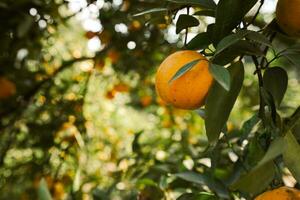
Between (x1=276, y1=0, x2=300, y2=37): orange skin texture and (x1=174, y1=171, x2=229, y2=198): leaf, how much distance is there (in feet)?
1.29

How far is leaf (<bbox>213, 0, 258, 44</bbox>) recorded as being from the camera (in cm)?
69

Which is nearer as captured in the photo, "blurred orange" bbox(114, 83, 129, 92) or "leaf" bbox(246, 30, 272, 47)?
"leaf" bbox(246, 30, 272, 47)

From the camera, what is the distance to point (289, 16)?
0.71 metres

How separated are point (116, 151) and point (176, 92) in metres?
2.00

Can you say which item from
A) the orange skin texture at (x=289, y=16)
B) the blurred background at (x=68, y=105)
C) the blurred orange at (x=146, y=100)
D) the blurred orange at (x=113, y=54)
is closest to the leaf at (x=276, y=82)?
the orange skin texture at (x=289, y=16)

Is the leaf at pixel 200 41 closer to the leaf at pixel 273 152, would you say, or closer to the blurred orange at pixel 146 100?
the leaf at pixel 273 152

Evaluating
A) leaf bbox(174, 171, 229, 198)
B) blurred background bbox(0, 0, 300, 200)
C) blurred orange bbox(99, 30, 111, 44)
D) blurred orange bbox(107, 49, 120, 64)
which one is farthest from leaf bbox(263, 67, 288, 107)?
blurred orange bbox(107, 49, 120, 64)

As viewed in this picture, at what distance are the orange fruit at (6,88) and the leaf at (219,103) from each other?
4.34ft

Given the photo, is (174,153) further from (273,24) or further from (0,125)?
(273,24)

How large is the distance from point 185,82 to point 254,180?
7.0 inches

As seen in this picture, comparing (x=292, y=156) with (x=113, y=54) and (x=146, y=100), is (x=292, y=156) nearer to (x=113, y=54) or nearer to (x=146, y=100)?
(x=113, y=54)

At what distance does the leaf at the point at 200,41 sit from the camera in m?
0.76

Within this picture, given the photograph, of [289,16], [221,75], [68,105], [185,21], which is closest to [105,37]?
[68,105]

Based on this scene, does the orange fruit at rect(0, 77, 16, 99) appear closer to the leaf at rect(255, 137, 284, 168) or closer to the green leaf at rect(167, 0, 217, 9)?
the green leaf at rect(167, 0, 217, 9)
